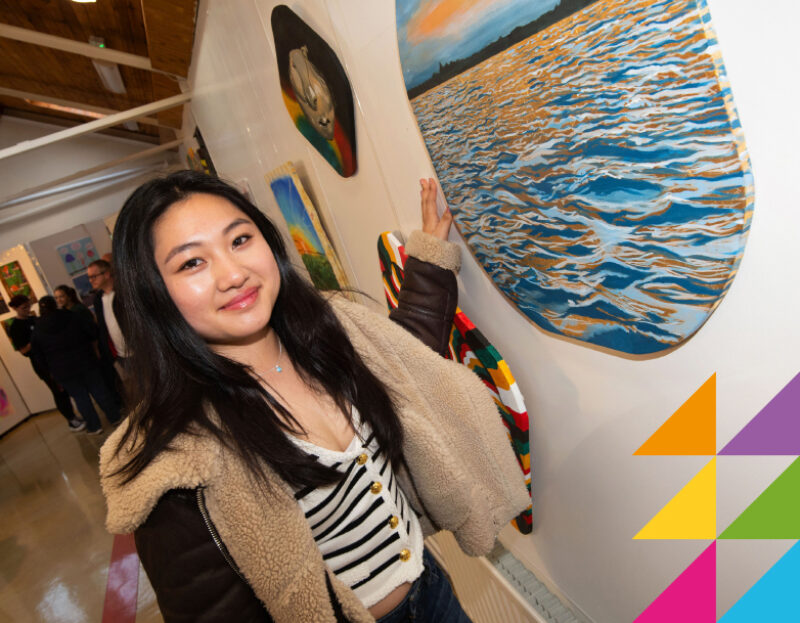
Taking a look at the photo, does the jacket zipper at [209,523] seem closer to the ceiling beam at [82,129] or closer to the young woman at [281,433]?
the young woman at [281,433]

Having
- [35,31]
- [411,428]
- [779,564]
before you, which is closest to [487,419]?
[411,428]

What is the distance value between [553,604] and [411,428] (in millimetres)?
731

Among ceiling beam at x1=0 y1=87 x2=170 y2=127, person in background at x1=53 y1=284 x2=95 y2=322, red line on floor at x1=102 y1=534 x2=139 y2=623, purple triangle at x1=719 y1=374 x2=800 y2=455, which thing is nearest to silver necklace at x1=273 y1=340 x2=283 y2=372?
purple triangle at x1=719 y1=374 x2=800 y2=455

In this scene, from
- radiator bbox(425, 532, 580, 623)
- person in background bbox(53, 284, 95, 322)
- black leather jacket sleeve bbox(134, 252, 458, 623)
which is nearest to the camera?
black leather jacket sleeve bbox(134, 252, 458, 623)

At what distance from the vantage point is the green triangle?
725 millimetres

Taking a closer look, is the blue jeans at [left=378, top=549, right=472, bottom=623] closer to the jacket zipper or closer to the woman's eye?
the jacket zipper

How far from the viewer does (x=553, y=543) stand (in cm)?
138

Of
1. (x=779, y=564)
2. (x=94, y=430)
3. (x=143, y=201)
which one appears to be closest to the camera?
(x=779, y=564)

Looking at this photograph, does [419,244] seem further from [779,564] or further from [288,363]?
[779,564]

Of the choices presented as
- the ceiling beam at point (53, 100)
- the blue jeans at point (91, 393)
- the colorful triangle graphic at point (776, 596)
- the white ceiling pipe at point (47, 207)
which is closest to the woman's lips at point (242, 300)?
the colorful triangle graphic at point (776, 596)

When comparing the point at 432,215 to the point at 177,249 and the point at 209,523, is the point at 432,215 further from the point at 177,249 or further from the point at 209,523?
the point at 209,523

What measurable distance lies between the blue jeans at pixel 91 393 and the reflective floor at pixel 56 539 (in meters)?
0.27

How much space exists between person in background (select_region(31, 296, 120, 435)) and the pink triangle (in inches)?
215

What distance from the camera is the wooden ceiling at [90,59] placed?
11.7 feet
